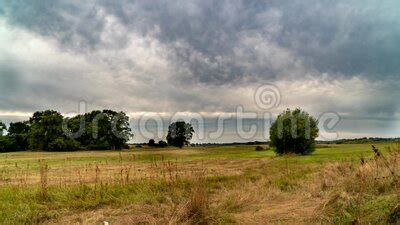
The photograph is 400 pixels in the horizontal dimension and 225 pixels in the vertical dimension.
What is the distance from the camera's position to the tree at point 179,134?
107375 millimetres

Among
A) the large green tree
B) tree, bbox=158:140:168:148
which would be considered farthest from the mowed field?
tree, bbox=158:140:168:148

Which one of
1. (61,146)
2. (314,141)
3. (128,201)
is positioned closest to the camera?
(128,201)

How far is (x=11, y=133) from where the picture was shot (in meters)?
105

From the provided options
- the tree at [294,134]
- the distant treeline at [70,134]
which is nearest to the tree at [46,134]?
the distant treeline at [70,134]

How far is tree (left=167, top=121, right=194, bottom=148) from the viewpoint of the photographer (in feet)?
352

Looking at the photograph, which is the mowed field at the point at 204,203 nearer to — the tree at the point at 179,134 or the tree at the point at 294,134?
the tree at the point at 294,134

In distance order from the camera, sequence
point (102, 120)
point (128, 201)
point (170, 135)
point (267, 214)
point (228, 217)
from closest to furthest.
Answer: point (228, 217) → point (267, 214) → point (128, 201) → point (102, 120) → point (170, 135)

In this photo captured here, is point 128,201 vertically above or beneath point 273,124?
beneath

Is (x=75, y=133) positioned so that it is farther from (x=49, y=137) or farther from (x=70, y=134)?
(x=49, y=137)

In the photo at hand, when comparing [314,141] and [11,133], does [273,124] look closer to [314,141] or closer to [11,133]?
[314,141]

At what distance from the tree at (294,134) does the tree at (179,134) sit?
178 ft

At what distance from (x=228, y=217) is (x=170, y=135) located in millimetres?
99641

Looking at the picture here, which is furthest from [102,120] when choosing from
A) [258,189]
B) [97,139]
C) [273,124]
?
[258,189]

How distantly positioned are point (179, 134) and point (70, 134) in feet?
94.5
